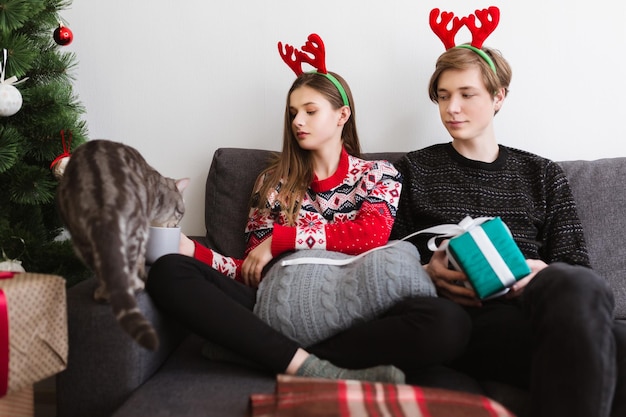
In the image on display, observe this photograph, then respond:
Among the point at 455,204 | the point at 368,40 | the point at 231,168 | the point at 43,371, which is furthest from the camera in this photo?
the point at 368,40

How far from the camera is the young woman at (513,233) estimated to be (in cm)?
101

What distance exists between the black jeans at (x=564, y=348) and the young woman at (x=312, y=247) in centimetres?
13

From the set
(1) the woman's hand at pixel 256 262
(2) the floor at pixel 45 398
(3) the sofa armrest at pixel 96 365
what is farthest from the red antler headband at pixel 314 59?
(2) the floor at pixel 45 398

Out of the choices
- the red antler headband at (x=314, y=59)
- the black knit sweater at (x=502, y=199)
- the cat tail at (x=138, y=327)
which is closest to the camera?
the cat tail at (x=138, y=327)

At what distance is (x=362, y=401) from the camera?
975 mm

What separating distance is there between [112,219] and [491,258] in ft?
2.53

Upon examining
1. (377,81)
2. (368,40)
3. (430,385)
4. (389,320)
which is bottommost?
(430,385)

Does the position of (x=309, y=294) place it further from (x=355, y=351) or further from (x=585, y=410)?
(x=585, y=410)

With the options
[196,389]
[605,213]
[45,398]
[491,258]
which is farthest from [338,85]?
[45,398]

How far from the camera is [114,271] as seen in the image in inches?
38.7

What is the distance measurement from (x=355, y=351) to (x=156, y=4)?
138 cm

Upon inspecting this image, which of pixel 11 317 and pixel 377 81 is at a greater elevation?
pixel 377 81

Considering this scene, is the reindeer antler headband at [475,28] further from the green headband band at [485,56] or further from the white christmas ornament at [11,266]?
the white christmas ornament at [11,266]

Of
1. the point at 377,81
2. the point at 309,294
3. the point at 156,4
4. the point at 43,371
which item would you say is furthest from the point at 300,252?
the point at 156,4
